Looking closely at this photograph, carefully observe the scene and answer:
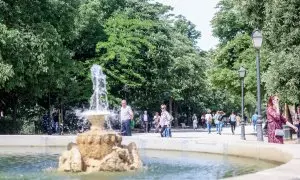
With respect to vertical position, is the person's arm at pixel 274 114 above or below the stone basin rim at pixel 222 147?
above

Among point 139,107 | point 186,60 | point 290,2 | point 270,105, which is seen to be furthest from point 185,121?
point 270,105

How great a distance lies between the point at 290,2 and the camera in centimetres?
2498

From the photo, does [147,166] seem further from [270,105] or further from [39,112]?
[39,112]

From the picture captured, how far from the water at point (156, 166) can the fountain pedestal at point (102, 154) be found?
13.7 inches

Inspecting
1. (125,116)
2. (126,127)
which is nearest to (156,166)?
(125,116)

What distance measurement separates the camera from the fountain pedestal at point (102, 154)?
13225 mm

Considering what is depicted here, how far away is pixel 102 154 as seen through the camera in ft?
44.5

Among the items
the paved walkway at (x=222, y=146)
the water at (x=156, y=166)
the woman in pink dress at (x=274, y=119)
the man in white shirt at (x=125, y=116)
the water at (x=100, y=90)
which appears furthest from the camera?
the water at (x=100, y=90)

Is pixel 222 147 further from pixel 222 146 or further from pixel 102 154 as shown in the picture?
pixel 102 154

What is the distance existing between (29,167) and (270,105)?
8306mm

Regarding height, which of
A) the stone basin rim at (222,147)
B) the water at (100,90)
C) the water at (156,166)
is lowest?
the water at (156,166)

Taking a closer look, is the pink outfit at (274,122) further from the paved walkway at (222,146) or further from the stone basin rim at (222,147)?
the stone basin rim at (222,147)

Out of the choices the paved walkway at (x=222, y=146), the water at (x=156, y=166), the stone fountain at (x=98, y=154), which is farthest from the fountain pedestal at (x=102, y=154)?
the paved walkway at (x=222, y=146)

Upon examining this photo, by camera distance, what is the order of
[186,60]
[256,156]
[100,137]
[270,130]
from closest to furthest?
[100,137]
[256,156]
[270,130]
[186,60]
